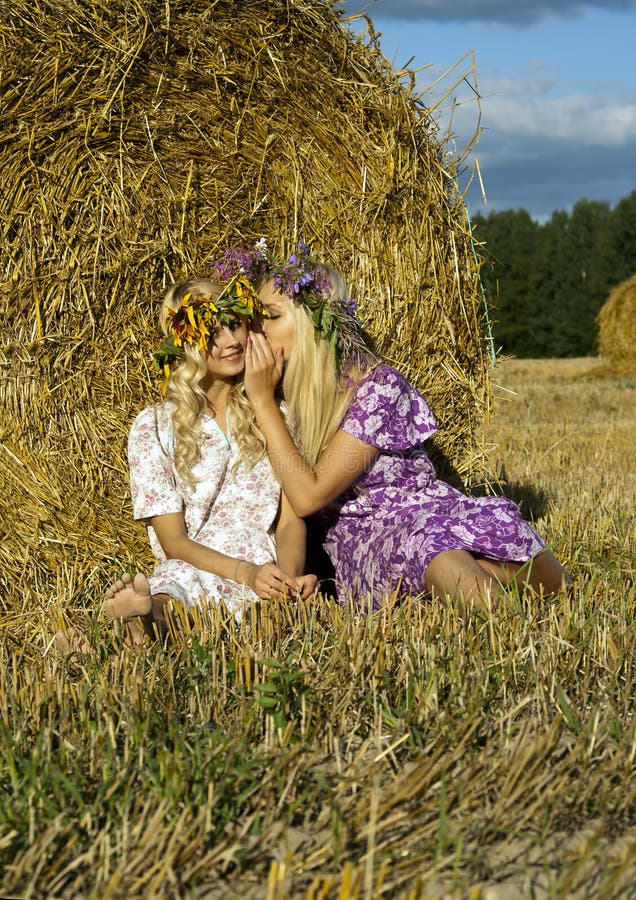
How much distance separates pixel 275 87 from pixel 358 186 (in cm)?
52

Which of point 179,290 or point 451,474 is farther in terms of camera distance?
point 451,474

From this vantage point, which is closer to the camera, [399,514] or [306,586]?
[306,586]

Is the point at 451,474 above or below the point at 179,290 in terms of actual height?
below

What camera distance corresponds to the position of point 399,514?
3941 mm

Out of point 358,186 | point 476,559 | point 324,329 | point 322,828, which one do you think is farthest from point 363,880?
point 358,186

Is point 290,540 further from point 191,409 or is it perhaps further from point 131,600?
point 131,600

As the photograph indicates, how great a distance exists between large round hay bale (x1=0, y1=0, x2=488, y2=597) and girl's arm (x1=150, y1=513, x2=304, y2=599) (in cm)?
34

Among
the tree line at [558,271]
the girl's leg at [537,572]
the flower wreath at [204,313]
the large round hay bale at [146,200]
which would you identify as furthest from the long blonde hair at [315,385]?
the tree line at [558,271]

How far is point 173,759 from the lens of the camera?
7.09 feet

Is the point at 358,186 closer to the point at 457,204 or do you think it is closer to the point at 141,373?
the point at 457,204

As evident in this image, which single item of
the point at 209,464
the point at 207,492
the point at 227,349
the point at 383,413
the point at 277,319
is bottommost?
the point at 207,492

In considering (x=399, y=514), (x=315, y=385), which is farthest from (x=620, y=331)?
(x=315, y=385)

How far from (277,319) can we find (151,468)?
2.56 ft

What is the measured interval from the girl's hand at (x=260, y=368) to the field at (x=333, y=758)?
2.96 ft
